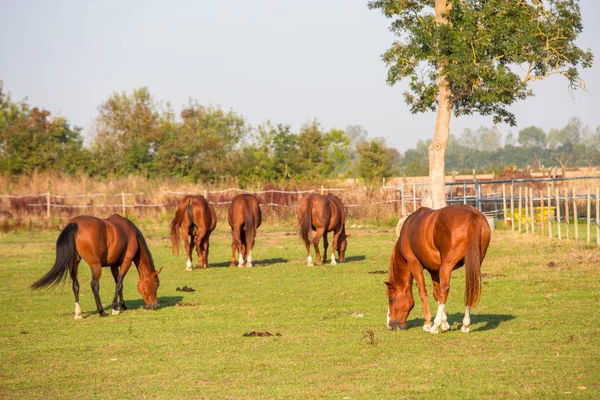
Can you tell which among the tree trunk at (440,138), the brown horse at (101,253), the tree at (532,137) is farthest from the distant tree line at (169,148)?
the tree at (532,137)

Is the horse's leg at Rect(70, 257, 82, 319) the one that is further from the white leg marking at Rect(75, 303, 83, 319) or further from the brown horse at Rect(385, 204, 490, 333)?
the brown horse at Rect(385, 204, 490, 333)

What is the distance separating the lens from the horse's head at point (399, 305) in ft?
34.9

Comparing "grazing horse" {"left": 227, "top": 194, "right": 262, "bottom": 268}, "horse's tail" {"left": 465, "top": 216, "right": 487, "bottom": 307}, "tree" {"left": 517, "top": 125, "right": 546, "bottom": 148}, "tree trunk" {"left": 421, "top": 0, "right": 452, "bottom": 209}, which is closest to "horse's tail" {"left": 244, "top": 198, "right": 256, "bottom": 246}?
"grazing horse" {"left": 227, "top": 194, "right": 262, "bottom": 268}

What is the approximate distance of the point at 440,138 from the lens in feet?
90.6

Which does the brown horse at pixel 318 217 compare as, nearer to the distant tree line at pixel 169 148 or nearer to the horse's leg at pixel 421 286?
the horse's leg at pixel 421 286

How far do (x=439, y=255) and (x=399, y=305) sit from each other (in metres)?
1.02

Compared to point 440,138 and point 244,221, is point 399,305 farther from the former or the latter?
point 440,138

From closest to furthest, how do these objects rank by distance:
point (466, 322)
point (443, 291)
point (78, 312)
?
1. point (443, 291)
2. point (466, 322)
3. point (78, 312)

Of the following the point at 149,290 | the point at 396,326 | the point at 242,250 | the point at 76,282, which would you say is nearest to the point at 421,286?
the point at 396,326

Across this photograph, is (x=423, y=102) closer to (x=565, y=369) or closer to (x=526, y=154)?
(x=565, y=369)

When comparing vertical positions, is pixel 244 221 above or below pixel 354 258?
above

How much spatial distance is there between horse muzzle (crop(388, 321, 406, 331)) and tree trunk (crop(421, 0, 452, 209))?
17.0 m

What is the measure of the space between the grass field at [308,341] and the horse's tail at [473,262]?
0.61 metres

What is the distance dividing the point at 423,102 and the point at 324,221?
9289 mm
